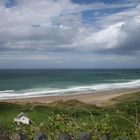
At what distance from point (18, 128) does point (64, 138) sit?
50.8 inches

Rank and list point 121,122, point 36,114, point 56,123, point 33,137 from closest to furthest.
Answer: point 33,137 → point 56,123 → point 121,122 → point 36,114

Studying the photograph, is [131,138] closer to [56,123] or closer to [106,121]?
[106,121]

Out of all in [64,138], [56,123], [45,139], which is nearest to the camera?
[64,138]

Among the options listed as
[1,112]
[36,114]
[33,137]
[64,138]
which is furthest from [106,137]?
[1,112]

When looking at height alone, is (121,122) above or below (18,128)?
below

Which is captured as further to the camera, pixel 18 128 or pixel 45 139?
pixel 18 128

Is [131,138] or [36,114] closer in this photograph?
[131,138]

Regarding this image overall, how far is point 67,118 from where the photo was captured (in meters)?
6.38

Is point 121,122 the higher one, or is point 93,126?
point 93,126

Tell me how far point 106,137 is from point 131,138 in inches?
33.8

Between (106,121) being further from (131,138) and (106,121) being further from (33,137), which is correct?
(33,137)

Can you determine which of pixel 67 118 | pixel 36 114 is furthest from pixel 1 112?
pixel 67 118

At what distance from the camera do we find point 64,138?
514 cm

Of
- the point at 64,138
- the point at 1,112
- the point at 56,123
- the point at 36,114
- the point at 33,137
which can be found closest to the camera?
the point at 64,138
